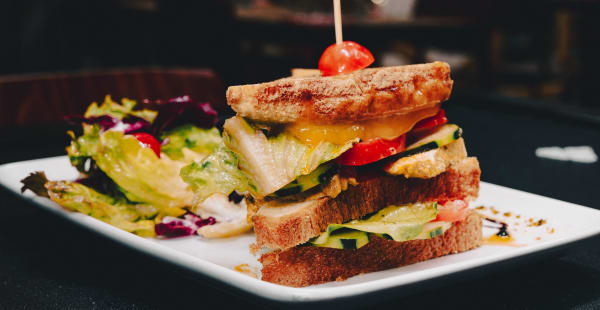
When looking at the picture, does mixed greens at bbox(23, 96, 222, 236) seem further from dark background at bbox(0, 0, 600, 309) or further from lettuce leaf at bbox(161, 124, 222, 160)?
dark background at bbox(0, 0, 600, 309)

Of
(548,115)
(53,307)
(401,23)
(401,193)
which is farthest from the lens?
(401,23)

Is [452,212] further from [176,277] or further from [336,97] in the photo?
[176,277]

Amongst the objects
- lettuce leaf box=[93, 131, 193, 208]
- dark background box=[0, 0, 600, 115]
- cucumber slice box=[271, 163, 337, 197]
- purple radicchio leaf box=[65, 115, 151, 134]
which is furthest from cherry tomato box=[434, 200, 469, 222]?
dark background box=[0, 0, 600, 115]

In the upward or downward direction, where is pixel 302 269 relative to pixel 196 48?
downward

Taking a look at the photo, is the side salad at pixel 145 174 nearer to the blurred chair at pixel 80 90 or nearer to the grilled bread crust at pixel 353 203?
the grilled bread crust at pixel 353 203

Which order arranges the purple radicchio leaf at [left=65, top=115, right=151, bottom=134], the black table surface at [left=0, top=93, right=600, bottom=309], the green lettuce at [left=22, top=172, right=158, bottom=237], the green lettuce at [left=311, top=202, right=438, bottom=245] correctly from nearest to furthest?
the black table surface at [left=0, top=93, right=600, bottom=309] → the green lettuce at [left=311, top=202, right=438, bottom=245] → the green lettuce at [left=22, top=172, right=158, bottom=237] → the purple radicchio leaf at [left=65, top=115, right=151, bottom=134]

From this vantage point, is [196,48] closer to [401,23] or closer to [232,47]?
[232,47]

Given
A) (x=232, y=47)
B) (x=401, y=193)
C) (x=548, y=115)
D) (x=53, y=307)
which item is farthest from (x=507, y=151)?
(x=232, y=47)
